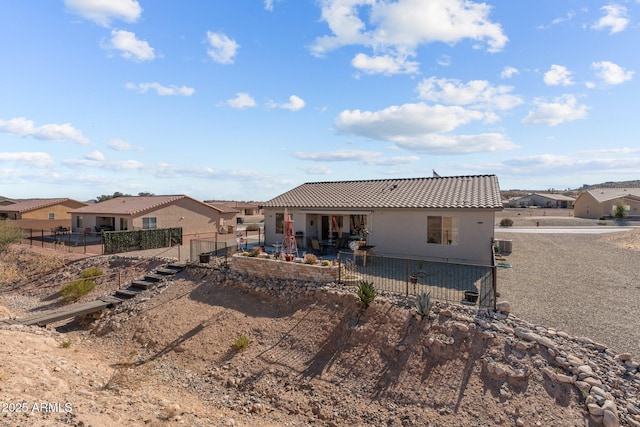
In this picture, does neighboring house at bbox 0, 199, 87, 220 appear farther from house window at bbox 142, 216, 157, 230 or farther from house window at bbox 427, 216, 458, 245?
house window at bbox 427, 216, 458, 245

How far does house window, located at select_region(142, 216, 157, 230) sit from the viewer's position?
92.5 feet

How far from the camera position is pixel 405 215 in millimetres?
16891

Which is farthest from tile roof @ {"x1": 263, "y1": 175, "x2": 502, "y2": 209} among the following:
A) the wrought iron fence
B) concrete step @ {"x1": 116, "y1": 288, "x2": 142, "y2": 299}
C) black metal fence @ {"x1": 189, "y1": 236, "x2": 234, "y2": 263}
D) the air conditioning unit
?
concrete step @ {"x1": 116, "y1": 288, "x2": 142, "y2": 299}

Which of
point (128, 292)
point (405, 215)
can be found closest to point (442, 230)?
point (405, 215)

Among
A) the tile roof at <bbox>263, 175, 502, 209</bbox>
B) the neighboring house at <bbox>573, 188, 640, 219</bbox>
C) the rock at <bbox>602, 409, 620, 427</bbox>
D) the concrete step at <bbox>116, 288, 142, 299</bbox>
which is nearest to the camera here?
the rock at <bbox>602, 409, 620, 427</bbox>

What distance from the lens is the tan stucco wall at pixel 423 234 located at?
15156mm

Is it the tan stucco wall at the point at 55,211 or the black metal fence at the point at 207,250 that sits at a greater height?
the tan stucco wall at the point at 55,211

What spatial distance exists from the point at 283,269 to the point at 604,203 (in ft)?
181

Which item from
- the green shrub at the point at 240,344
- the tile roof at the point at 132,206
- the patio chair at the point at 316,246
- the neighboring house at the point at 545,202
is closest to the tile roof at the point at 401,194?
the patio chair at the point at 316,246

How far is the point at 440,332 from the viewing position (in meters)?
8.95

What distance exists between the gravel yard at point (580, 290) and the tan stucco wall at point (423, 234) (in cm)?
151

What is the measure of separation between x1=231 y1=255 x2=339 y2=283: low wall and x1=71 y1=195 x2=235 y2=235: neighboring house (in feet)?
56.3

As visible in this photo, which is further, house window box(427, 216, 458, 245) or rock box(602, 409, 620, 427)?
house window box(427, 216, 458, 245)

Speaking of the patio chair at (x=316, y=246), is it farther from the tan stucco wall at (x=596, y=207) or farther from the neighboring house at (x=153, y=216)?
the tan stucco wall at (x=596, y=207)
